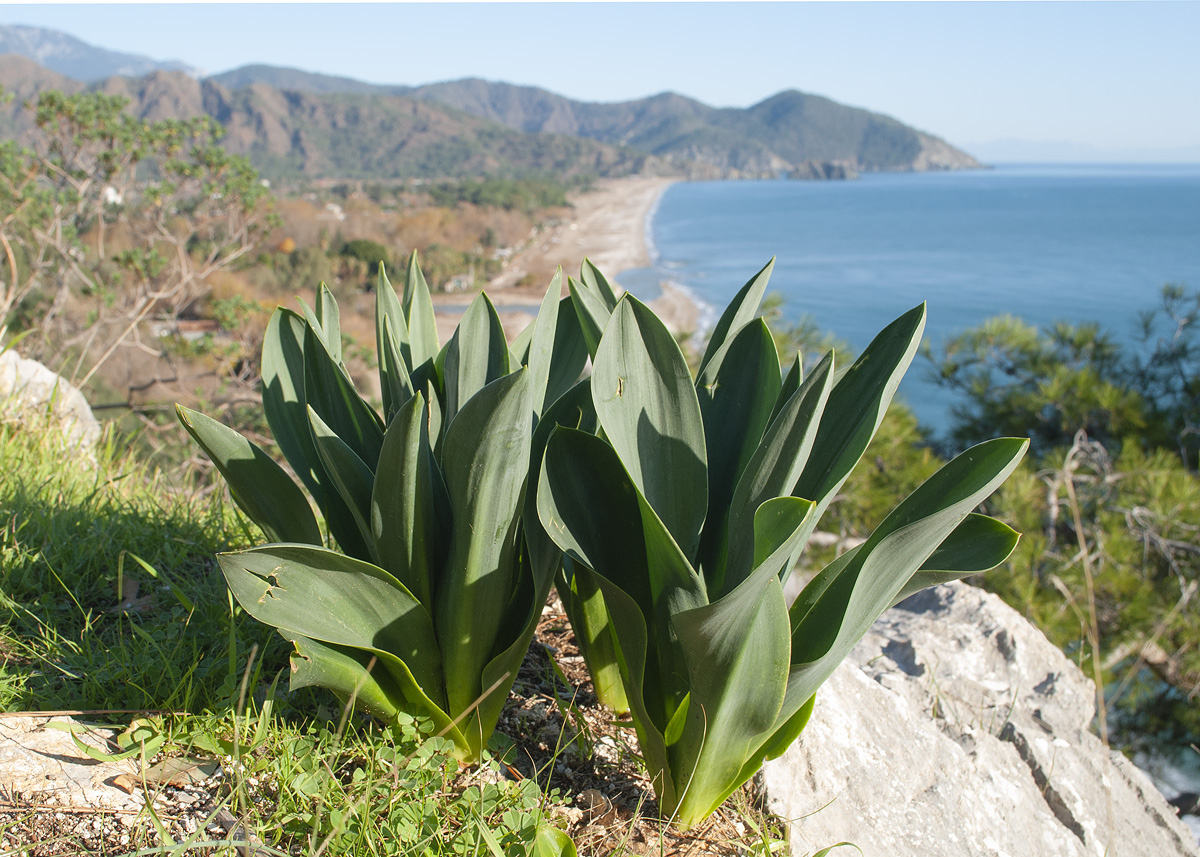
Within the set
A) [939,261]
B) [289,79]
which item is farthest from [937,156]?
[289,79]

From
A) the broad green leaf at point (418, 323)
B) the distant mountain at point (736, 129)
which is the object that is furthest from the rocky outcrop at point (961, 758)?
the distant mountain at point (736, 129)

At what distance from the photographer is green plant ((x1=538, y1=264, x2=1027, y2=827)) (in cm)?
73

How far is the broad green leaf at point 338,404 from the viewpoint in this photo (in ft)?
3.33

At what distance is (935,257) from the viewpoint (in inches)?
1548

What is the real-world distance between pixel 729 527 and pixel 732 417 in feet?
0.54

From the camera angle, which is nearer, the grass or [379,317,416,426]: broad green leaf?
the grass

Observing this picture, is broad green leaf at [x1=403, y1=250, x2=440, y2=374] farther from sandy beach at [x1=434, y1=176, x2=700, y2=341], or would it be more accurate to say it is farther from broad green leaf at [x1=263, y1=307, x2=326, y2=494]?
sandy beach at [x1=434, y1=176, x2=700, y2=341]

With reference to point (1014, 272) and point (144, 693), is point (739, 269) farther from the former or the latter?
point (144, 693)

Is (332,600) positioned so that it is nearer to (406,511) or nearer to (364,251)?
(406,511)

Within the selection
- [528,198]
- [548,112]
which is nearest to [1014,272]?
[528,198]

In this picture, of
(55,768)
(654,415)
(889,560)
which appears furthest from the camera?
(55,768)

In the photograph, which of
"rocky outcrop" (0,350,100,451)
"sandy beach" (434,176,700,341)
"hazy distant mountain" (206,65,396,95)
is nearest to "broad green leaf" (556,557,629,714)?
"rocky outcrop" (0,350,100,451)

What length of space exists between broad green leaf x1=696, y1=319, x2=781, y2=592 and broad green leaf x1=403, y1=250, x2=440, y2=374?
0.44 metres

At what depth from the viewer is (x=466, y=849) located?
859 mm
